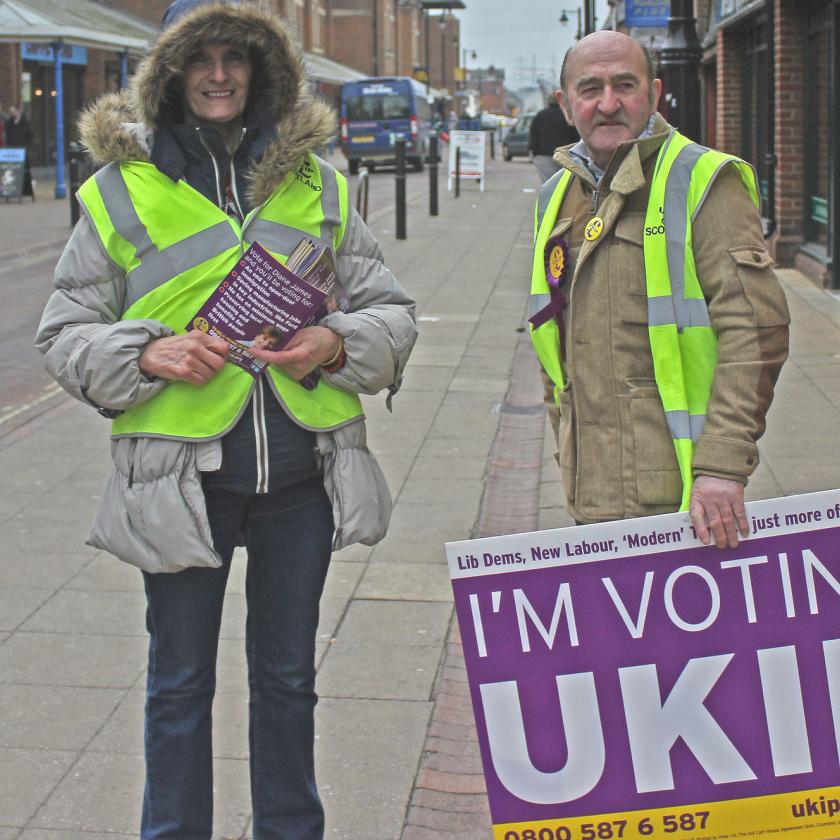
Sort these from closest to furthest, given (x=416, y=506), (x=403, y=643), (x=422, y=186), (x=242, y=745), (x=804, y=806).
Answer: (x=804, y=806), (x=242, y=745), (x=403, y=643), (x=416, y=506), (x=422, y=186)


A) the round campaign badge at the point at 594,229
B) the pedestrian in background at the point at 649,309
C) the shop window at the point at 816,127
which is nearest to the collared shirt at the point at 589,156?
the pedestrian in background at the point at 649,309

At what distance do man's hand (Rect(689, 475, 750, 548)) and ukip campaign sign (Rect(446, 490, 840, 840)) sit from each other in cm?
2

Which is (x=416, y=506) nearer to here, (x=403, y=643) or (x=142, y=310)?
(x=403, y=643)

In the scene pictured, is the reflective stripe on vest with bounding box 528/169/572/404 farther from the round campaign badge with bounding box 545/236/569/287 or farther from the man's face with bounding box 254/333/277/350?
the man's face with bounding box 254/333/277/350

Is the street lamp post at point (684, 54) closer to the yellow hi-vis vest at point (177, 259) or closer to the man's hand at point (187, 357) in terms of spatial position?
the yellow hi-vis vest at point (177, 259)

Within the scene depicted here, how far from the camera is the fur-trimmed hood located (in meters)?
3.00

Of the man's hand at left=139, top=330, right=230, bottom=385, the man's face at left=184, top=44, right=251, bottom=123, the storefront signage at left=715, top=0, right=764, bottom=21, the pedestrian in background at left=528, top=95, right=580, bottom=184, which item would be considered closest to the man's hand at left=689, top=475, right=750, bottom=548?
the man's hand at left=139, top=330, right=230, bottom=385

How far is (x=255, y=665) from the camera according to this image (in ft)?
10.7

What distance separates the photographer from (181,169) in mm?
3016

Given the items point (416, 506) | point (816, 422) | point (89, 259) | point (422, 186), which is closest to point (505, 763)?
point (89, 259)

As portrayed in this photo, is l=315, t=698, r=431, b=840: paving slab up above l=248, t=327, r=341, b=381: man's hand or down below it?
below

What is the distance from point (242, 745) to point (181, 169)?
1.89 m

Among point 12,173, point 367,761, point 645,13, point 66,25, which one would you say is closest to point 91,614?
point 367,761

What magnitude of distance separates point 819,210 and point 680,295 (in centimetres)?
1228
